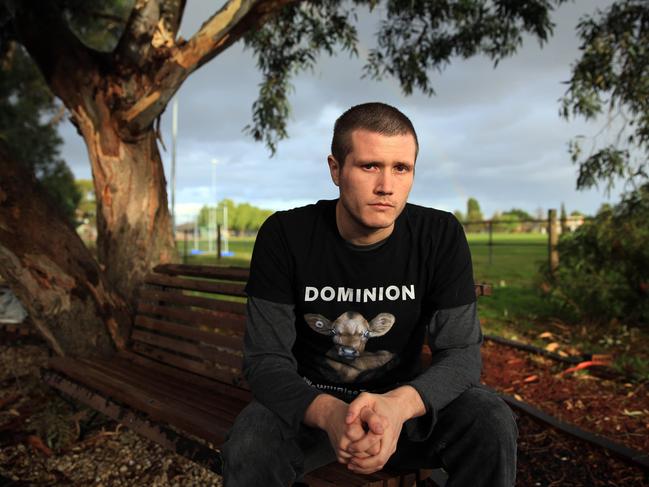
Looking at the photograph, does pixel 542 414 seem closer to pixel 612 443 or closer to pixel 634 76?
pixel 612 443

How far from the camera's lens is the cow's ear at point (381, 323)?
7.79 ft

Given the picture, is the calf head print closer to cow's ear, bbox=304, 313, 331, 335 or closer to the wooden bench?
cow's ear, bbox=304, 313, 331, 335

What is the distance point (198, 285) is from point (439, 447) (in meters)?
2.51

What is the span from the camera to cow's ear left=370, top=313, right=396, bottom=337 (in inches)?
93.4

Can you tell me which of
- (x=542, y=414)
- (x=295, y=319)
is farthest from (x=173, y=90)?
(x=542, y=414)

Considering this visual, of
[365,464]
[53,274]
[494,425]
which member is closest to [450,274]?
[494,425]

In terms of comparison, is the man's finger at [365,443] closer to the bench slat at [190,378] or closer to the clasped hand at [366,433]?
the clasped hand at [366,433]

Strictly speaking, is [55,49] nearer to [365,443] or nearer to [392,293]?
[392,293]

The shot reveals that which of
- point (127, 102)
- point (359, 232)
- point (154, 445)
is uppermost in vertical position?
point (127, 102)

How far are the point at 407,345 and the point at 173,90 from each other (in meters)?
3.54

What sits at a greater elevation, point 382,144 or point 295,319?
point 382,144

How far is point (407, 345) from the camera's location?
2494 millimetres

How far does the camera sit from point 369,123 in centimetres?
225

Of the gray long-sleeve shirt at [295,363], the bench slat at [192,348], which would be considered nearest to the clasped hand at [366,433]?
the gray long-sleeve shirt at [295,363]
